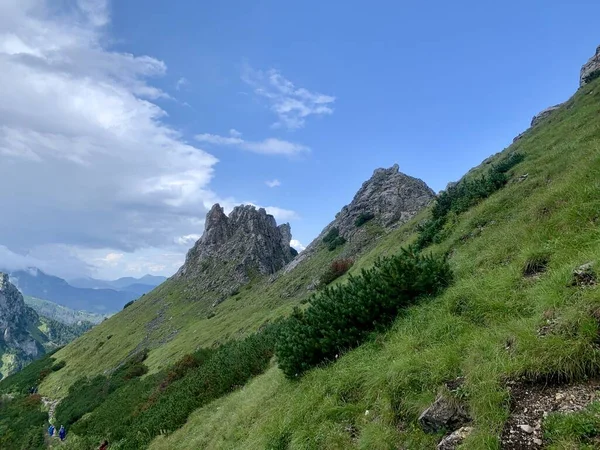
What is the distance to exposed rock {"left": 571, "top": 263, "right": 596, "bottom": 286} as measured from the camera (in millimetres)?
7359

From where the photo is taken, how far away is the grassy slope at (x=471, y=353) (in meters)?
6.43

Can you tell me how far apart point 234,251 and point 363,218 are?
4435 centimetres

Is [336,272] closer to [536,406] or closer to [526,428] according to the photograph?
[536,406]

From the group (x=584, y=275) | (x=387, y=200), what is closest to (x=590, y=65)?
(x=387, y=200)

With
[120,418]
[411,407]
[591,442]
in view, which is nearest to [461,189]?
[411,407]

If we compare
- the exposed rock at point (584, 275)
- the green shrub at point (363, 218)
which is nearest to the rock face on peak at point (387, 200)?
the green shrub at point (363, 218)

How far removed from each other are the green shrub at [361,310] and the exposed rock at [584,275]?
4.23 m

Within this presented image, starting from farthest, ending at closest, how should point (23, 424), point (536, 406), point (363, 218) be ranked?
point (363, 218) → point (23, 424) → point (536, 406)

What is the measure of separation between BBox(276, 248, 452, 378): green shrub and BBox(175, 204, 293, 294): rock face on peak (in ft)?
209

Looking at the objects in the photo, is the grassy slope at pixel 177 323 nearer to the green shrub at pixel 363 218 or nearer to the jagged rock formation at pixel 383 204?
the jagged rock formation at pixel 383 204

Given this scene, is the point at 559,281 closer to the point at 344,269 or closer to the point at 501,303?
the point at 501,303

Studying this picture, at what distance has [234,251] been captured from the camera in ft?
302

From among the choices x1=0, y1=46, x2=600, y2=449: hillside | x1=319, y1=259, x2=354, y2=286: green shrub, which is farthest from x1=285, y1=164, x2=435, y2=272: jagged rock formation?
x1=0, y1=46, x2=600, y2=449: hillside

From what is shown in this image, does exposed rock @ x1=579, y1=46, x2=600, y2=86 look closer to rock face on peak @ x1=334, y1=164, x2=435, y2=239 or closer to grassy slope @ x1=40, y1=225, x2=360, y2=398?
rock face on peak @ x1=334, y1=164, x2=435, y2=239
